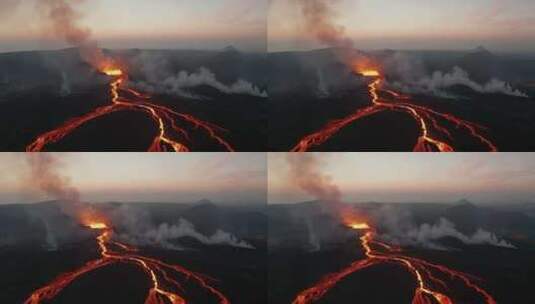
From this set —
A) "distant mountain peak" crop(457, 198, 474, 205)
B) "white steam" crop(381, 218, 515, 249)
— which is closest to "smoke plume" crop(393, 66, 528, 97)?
"distant mountain peak" crop(457, 198, 474, 205)

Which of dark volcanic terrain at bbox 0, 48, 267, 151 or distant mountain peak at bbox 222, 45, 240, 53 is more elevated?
distant mountain peak at bbox 222, 45, 240, 53

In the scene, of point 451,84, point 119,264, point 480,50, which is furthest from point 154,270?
point 480,50

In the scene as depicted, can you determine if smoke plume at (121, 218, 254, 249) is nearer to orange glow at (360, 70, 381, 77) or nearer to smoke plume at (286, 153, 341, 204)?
smoke plume at (286, 153, 341, 204)

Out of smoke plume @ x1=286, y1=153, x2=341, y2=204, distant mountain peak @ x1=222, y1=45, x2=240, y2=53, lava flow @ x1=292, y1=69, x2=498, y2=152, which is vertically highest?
distant mountain peak @ x1=222, y1=45, x2=240, y2=53

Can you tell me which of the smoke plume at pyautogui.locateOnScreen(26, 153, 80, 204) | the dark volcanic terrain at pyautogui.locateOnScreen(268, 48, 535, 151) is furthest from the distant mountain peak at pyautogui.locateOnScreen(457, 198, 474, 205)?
the smoke plume at pyautogui.locateOnScreen(26, 153, 80, 204)

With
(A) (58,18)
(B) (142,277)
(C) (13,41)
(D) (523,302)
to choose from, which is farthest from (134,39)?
(D) (523,302)

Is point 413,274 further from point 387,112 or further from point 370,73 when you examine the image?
point 370,73

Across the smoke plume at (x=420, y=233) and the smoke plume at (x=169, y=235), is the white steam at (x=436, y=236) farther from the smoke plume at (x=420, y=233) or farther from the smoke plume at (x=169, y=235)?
the smoke plume at (x=169, y=235)
